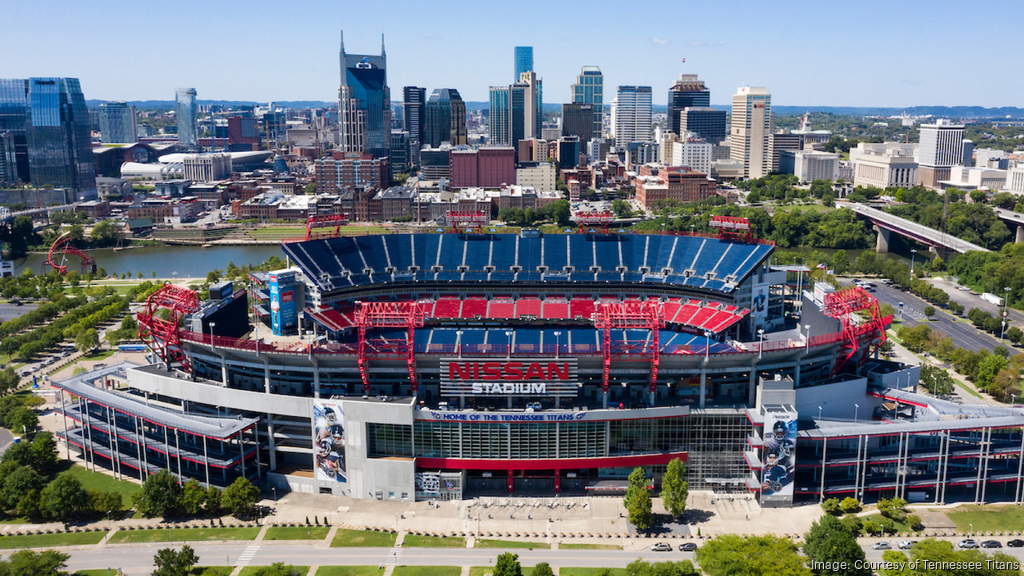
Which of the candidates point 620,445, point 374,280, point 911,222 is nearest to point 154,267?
point 374,280

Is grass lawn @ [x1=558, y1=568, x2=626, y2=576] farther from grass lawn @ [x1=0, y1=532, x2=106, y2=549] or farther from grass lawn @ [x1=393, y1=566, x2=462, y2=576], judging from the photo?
grass lawn @ [x1=0, y1=532, x2=106, y2=549]

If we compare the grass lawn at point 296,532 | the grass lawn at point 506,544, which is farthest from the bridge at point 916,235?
the grass lawn at point 296,532

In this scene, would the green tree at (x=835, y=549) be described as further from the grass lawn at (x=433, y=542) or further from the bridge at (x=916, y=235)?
the bridge at (x=916, y=235)

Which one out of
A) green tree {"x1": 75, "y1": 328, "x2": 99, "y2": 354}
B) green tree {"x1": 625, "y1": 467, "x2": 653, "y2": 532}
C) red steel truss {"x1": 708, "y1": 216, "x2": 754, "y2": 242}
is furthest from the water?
green tree {"x1": 625, "y1": 467, "x2": 653, "y2": 532}

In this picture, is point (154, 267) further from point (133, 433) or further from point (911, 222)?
point (911, 222)

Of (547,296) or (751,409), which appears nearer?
(751,409)

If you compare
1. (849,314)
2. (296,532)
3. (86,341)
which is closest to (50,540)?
(296,532)
